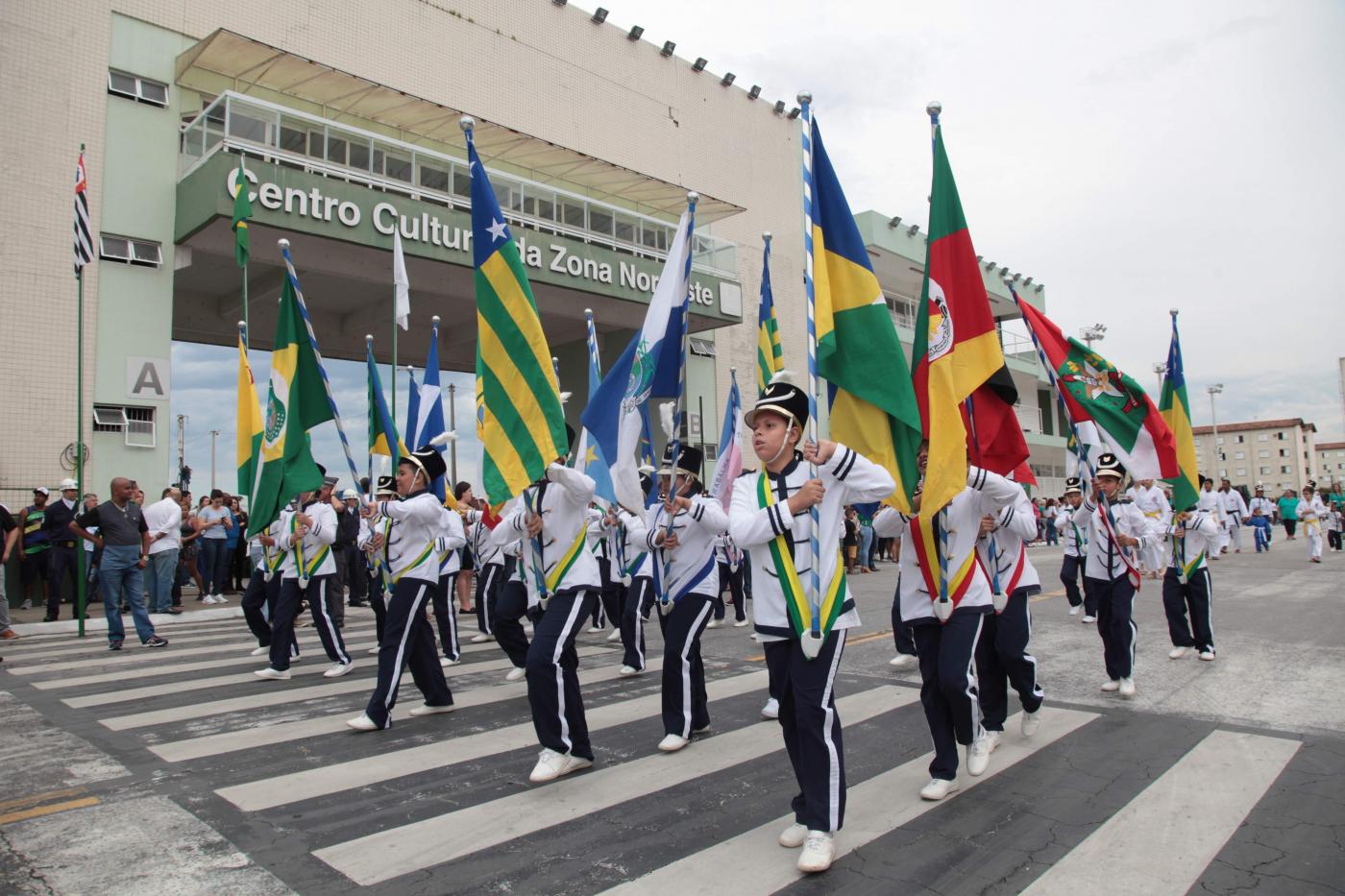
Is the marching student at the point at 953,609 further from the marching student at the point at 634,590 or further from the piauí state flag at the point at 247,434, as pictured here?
the piauí state flag at the point at 247,434

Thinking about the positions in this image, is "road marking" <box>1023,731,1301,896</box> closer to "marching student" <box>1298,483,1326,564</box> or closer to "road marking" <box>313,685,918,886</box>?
"road marking" <box>313,685,918,886</box>

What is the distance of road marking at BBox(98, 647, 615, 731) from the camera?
6605mm

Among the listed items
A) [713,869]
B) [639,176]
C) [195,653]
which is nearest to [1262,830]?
[713,869]

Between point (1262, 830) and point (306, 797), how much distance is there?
187 inches

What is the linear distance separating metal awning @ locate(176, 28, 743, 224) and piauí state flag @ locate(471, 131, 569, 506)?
13.4 m

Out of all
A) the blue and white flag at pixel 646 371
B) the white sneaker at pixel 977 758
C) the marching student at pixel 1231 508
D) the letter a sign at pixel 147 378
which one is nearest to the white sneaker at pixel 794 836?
the white sneaker at pixel 977 758

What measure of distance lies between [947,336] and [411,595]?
13.7ft

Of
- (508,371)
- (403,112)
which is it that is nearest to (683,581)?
(508,371)

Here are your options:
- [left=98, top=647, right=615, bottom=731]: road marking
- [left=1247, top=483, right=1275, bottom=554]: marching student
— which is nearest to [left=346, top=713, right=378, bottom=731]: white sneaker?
[left=98, top=647, right=615, bottom=731]: road marking

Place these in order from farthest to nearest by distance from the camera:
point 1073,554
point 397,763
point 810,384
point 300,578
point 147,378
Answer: point 147,378 → point 1073,554 → point 300,578 → point 397,763 → point 810,384

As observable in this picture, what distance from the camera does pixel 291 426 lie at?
27.5 feet

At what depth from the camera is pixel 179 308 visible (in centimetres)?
2183

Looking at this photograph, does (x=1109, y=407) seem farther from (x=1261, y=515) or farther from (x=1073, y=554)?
(x=1261, y=515)

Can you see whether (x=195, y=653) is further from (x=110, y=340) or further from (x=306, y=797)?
(x=110, y=340)
